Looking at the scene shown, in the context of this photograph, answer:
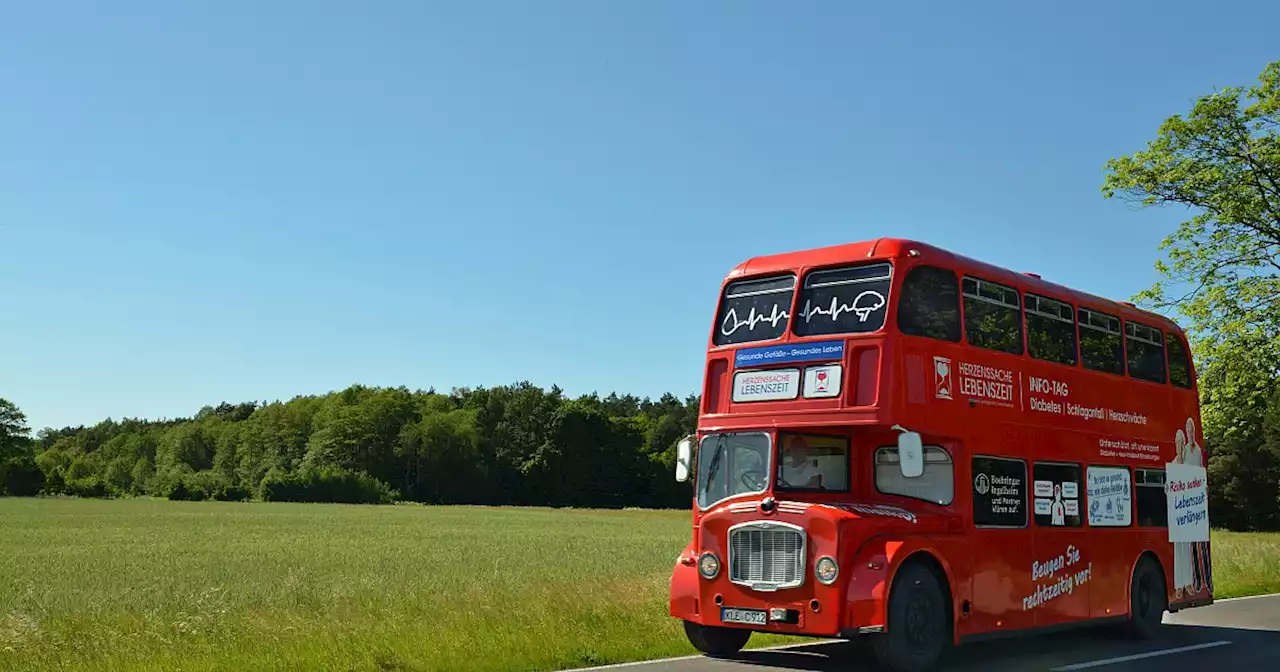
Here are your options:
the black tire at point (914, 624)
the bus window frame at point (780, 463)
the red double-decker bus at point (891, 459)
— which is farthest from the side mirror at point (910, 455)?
→ the bus window frame at point (780, 463)

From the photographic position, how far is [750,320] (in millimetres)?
12727

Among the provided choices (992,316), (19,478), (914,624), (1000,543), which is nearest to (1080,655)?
(1000,543)

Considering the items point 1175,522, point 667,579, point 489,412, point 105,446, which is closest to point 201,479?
point 489,412

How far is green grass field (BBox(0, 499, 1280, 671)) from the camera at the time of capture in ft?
38.0

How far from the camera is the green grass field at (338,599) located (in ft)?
38.0

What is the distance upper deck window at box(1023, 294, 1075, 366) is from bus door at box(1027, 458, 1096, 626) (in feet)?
4.39

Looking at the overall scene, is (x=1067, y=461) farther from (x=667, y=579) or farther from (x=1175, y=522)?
(x=667, y=579)

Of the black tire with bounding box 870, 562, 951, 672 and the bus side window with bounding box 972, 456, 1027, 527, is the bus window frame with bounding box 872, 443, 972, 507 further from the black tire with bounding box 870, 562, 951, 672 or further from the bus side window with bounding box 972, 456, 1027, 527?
the black tire with bounding box 870, 562, 951, 672

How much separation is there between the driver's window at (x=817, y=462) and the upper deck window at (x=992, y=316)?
1985 millimetres

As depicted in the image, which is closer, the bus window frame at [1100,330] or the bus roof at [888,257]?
the bus roof at [888,257]

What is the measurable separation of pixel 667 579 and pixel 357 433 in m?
117

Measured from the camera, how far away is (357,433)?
438 feet

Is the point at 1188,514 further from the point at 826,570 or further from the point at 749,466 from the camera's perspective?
the point at 826,570

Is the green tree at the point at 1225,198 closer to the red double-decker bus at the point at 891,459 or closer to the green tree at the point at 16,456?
the red double-decker bus at the point at 891,459
